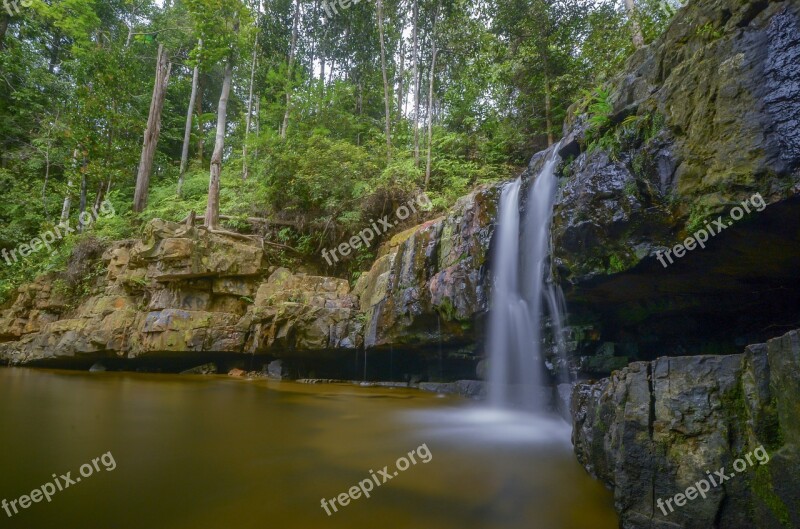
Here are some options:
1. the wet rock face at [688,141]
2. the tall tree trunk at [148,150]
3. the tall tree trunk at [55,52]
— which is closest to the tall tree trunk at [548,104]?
the wet rock face at [688,141]

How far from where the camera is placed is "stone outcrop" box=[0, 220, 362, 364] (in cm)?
920

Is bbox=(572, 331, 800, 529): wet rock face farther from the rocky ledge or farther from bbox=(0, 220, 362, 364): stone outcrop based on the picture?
bbox=(0, 220, 362, 364): stone outcrop

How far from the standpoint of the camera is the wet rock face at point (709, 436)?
182cm

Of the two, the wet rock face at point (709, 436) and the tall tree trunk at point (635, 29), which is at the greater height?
the tall tree trunk at point (635, 29)

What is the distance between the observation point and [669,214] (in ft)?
12.9

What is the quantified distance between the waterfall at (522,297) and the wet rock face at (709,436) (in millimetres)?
3380

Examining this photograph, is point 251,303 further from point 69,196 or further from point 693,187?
point 69,196

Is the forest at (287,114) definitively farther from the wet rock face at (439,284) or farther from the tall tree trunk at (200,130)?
the wet rock face at (439,284)

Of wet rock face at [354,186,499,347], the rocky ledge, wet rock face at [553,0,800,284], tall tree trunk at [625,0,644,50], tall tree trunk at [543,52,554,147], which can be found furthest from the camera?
tall tree trunk at [543,52,554,147]

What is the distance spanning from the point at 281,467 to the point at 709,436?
311 cm

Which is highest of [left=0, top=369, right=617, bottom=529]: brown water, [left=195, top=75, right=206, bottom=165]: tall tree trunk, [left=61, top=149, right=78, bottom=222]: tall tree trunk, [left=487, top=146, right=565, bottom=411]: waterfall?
[left=195, top=75, right=206, bottom=165]: tall tree trunk

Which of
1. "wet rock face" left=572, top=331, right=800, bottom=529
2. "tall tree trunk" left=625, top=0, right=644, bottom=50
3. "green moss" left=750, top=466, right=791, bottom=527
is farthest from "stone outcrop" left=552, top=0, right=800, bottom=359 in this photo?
"tall tree trunk" left=625, top=0, right=644, bottom=50

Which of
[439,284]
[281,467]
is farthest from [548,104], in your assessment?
[281,467]

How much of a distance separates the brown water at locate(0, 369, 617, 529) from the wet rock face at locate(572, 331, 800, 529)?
394mm
